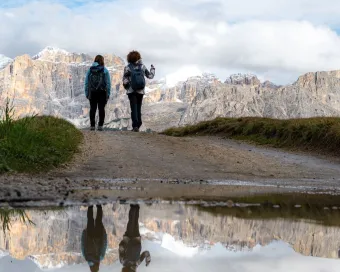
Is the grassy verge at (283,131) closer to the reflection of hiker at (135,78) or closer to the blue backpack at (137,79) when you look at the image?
the reflection of hiker at (135,78)

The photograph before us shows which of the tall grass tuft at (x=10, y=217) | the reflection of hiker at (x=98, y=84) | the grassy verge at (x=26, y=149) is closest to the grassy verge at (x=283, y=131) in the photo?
the reflection of hiker at (x=98, y=84)

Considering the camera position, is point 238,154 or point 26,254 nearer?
point 26,254

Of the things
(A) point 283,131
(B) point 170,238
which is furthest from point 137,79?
(B) point 170,238

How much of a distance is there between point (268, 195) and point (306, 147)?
1302 cm

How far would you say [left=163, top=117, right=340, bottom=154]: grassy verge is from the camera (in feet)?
68.0

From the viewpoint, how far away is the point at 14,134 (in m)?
10.9

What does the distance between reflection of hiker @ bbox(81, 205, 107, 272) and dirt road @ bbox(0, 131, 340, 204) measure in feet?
5.51

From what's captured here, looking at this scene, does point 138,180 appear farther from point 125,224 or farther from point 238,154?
point 238,154

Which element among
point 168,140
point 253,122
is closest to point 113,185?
point 168,140

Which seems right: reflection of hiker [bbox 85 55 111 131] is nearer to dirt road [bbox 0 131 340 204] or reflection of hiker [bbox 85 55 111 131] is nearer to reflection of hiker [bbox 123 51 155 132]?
reflection of hiker [bbox 123 51 155 132]

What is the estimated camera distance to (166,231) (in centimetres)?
513

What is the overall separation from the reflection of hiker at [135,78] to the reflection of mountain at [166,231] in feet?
46.7

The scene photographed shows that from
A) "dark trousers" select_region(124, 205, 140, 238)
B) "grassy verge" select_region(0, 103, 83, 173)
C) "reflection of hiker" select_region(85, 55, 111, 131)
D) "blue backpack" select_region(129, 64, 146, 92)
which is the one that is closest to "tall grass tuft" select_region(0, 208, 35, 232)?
"dark trousers" select_region(124, 205, 140, 238)

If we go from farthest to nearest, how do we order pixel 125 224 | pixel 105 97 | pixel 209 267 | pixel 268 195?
1. pixel 105 97
2. pixel 268 195
3. pixel 125 224
4. pixel 209 267
